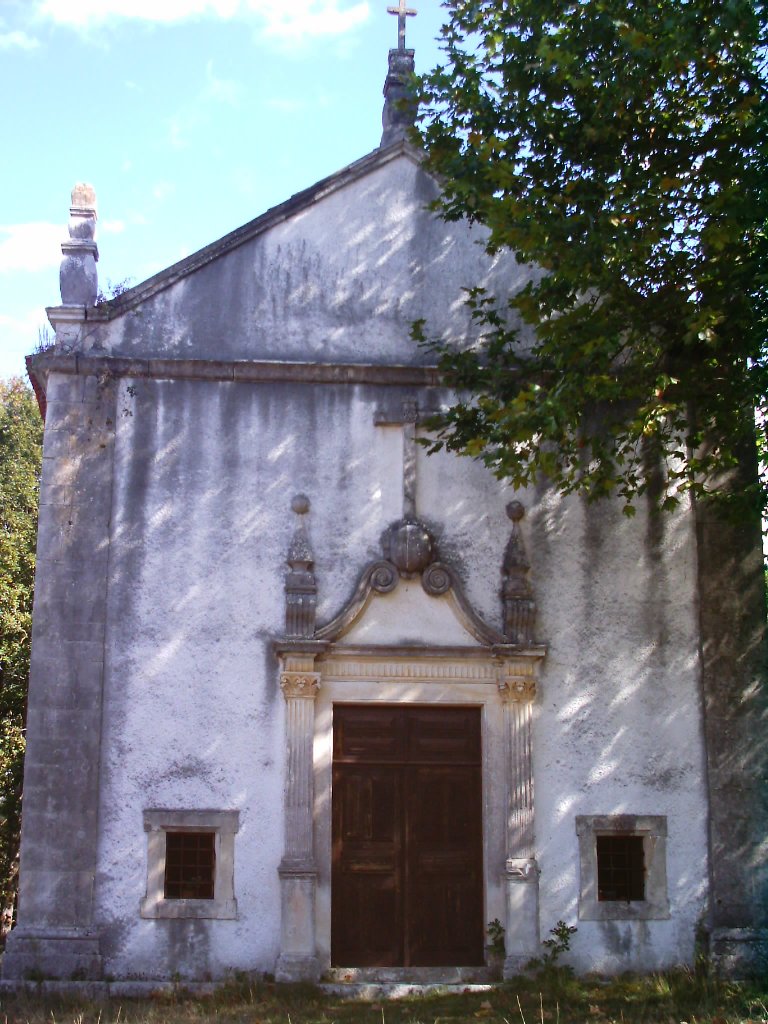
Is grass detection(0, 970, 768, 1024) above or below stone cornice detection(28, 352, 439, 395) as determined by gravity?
below

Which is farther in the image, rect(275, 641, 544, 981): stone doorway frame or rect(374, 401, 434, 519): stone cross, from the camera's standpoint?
rect(374, 401, 434, 519): stone cross

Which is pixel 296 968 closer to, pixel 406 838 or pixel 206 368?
pixel 406 838

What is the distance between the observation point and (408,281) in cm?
1282

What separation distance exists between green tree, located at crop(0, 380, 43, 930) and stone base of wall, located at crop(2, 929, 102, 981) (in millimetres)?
10007

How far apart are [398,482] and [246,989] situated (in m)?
4.86

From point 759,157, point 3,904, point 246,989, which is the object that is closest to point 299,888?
point 246,989

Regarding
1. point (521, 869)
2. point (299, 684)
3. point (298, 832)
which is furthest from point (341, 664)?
point (521, 869)

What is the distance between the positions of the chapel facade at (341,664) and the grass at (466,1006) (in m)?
0.34

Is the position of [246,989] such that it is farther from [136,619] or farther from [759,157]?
[759,157]

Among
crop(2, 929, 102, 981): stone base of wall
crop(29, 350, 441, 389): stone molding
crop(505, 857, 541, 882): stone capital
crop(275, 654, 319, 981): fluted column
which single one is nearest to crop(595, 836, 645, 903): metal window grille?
crop(505, 857, 541, 882): stone capital

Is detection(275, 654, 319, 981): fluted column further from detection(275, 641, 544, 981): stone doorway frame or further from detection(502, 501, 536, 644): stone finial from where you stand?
detection(502, 501, 536, 644): stone finial

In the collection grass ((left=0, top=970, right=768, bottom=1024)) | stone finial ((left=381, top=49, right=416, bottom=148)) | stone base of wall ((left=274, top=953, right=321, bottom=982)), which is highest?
stone finial ((left=381, top=49, right=416, bottom=148))

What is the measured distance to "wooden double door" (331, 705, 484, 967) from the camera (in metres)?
11.6

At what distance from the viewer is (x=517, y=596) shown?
12.1m
